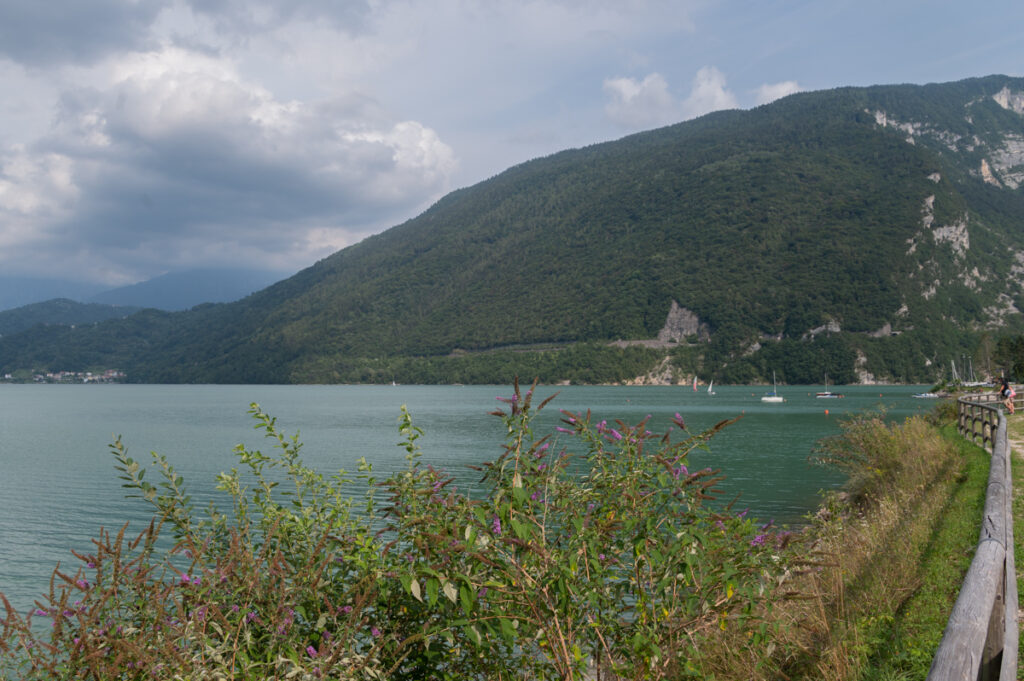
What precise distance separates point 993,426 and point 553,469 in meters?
14.3

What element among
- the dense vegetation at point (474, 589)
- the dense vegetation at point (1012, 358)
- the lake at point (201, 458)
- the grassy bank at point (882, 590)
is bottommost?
the lake at point (201, 458)

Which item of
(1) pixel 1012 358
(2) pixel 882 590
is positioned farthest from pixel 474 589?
(1) pixel 1012 358

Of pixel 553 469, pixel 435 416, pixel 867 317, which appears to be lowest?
pixel 435 416

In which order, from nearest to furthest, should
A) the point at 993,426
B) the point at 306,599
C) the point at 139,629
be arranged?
the point at 139,629 → the point at 306,599 → the point at 993,426

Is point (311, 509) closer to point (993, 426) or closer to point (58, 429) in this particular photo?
point (993, 426)

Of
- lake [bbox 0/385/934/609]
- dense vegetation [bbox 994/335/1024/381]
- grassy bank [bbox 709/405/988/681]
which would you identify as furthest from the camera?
dense vegetation [bbox 994/335/1024/381]

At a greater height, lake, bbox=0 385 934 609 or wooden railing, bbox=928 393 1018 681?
wooden railing, bbox=928 393 1018 681

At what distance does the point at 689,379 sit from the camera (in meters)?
162

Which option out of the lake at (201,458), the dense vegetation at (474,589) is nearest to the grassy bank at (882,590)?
the dense vegetation at (474,589)

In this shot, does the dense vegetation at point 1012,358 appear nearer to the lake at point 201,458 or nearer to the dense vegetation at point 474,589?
the lake at point 201,458

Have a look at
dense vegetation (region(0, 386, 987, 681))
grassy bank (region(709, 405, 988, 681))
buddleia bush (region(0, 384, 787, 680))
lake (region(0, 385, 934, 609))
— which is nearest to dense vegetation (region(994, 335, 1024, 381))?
lake (region(0, 385, 934, 609))

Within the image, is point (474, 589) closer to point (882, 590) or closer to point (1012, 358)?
point (882, 590)

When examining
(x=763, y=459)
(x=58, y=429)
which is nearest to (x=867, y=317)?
(x=763, y=459)

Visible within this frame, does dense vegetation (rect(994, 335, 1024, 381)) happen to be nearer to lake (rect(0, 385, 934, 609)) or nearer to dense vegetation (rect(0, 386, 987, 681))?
lake (rect(0, 385, 934, 609))
